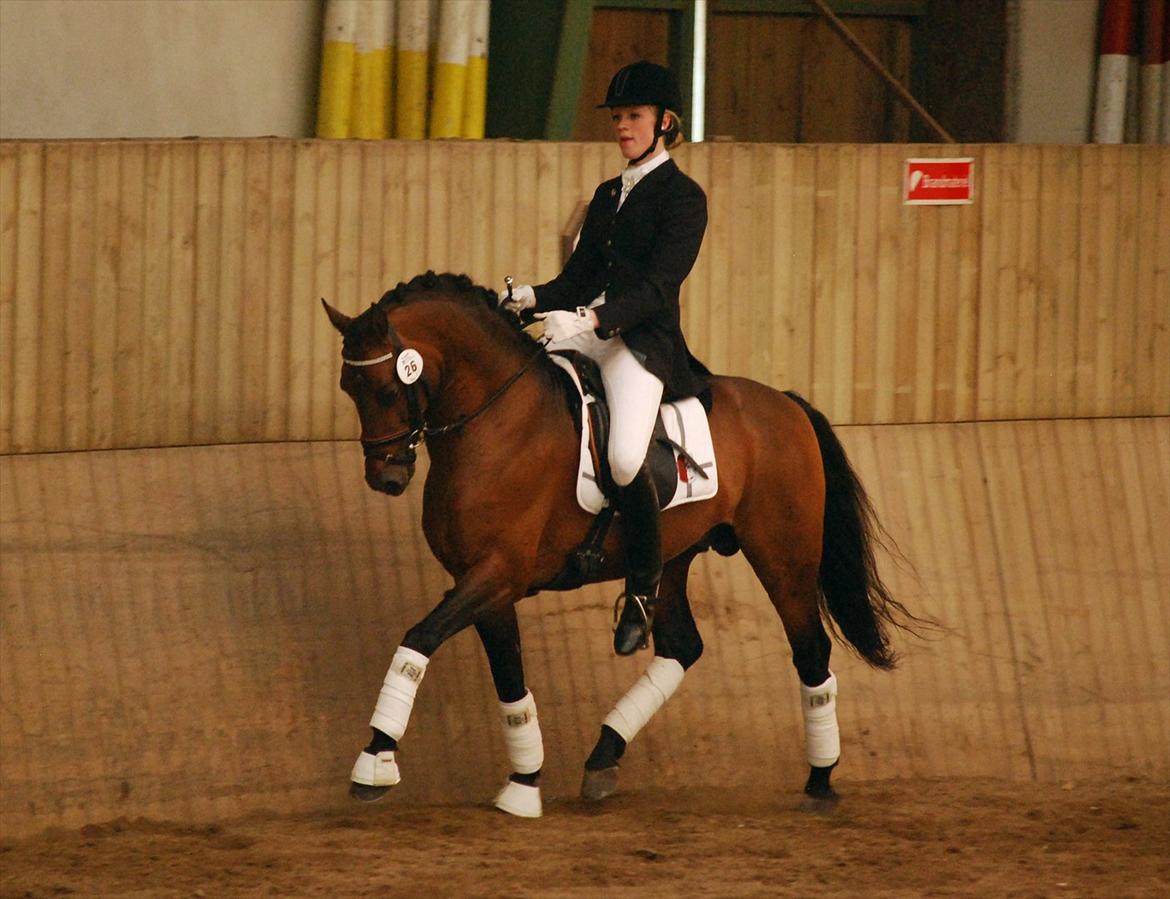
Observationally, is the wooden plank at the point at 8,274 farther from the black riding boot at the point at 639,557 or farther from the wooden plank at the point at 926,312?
the wooden plank at the point at 926,312

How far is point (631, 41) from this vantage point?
31.0ft

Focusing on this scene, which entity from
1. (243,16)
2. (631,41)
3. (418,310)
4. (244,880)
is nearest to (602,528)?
(418,310)

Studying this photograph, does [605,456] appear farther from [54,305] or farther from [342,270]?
[54,305]

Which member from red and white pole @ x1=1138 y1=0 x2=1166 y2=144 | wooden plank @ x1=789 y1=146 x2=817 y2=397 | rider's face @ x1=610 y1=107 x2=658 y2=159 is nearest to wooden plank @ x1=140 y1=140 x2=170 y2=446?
rider's face @ x1=610 y1=107 x2=658 y2=159

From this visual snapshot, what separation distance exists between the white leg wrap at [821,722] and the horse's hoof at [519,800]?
3.44ft

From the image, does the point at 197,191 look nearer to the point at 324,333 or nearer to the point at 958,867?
the point at 324,333

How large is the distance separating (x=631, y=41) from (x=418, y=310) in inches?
185

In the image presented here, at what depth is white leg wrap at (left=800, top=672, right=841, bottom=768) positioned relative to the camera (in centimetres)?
609

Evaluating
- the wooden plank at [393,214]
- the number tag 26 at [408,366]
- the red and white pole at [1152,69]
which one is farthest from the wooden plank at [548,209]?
the red and white pole at [1152,69]

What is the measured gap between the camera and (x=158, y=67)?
7480mm

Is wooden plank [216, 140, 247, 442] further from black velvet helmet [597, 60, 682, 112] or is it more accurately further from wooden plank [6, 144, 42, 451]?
black velvet helmet [597, 60, 682, 112]

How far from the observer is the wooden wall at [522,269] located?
632 cm

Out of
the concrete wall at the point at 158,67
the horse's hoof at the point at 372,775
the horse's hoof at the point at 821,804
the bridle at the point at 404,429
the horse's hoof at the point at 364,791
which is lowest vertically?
the horse's hoof at the point at 821,804

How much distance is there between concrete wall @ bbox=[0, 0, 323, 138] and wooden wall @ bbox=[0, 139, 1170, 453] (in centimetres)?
116
